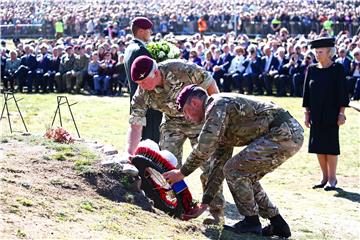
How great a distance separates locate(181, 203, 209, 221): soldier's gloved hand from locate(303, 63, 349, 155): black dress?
3736mm

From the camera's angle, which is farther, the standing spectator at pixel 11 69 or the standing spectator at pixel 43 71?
the standing spectator at pixel 11 69

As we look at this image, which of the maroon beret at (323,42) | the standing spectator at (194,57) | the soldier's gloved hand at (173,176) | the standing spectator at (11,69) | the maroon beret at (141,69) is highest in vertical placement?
the maroon beret at (323,42)

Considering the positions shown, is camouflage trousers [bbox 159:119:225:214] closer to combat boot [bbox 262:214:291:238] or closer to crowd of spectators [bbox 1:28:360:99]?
combat boot [bbox 262:214:291:238]

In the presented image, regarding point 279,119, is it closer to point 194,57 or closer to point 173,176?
point 173,176

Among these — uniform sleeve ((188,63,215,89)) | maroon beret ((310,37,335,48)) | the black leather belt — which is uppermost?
maroon beret ((310,37,335,48))

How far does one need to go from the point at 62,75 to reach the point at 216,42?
6.56 m

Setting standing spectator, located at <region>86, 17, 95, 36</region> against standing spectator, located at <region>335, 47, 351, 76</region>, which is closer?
standing spectator, located at <region>335, 47, 351, 76</region>

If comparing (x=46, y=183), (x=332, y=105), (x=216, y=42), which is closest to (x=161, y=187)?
(x=46, y=183)

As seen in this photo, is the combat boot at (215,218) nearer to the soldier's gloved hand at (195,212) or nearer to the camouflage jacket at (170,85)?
the soldier's gloved hand at (195,212)

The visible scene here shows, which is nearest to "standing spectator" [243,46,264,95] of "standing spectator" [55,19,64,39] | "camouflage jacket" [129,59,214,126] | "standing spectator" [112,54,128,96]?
"standing spectator" [112,54,128,96]

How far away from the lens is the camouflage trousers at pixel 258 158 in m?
7.04

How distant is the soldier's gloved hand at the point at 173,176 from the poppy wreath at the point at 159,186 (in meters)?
0.45

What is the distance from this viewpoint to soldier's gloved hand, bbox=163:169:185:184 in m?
6.95

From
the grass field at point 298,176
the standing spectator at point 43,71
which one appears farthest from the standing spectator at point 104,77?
the grass field at point 298,176
